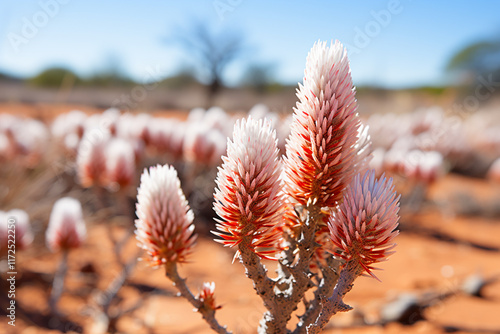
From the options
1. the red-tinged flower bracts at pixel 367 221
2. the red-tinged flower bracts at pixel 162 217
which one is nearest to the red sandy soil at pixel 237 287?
the red-tinged flower bracts at pixel 162 217

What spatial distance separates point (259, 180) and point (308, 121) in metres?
0.17

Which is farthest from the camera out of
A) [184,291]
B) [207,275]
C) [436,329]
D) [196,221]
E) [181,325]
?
[196,221]

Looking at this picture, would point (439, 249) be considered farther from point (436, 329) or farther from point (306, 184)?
point (306, 184)

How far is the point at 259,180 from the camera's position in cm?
86

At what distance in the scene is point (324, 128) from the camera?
84 cm

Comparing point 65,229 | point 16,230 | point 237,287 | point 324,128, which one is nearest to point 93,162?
point 65,229

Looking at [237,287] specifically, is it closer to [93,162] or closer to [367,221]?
[93,162]

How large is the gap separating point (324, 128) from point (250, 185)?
20cm

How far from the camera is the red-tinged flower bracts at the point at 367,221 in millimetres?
830

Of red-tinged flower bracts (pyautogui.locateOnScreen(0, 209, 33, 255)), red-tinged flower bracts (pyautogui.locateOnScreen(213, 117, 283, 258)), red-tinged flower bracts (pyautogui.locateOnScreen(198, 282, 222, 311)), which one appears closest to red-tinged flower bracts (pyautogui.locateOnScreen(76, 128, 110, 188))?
red-tinged flower bracts (pyautogui.locateOnScreen(0, 209, 33, 255))

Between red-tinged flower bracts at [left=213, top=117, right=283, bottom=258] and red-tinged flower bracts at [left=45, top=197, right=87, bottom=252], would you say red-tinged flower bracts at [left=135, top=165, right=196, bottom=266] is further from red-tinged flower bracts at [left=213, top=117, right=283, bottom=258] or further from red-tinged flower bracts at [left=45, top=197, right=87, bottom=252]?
red-tinged flower bracts at [left=45, top=197, right=87, bottom=252]

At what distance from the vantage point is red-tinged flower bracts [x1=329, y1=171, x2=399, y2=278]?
0.83 metres

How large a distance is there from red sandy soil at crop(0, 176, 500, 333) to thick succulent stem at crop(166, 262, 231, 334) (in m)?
0.71

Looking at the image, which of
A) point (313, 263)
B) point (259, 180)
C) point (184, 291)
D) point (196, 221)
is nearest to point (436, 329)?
point (313, 263)
